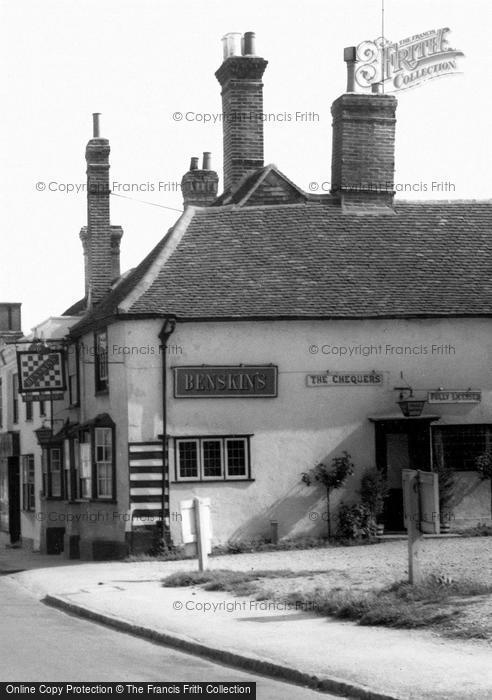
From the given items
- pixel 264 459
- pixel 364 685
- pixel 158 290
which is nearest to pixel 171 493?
pixel 264 459

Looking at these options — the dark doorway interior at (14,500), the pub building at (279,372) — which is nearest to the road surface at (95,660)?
the pub building at (279,372)

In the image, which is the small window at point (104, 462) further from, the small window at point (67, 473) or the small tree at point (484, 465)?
the small tree at point (484, 465)

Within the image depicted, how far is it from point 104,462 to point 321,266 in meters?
6.62

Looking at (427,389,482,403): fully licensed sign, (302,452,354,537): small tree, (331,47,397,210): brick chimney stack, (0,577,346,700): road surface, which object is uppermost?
(331,47,397,210): brick chimney stack

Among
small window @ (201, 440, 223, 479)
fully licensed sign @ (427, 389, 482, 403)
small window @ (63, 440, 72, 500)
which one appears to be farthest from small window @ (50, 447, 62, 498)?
fully licensed sign @ (427, 389, 482, 403)

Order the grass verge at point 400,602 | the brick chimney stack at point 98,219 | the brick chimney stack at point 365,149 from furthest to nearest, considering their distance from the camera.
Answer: the brick chimney stack at point 98,219, the brick chimney stack at point 365,149, the grass verge at point 400,602

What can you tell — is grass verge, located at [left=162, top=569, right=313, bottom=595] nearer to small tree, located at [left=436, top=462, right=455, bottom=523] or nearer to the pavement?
the pavement

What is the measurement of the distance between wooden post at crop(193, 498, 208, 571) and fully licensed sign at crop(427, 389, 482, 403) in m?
8.79

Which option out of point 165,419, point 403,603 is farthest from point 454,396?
point 403,603

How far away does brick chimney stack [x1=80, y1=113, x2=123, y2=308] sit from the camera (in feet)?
115

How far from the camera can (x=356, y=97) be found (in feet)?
104

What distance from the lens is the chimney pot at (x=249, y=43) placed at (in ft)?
108

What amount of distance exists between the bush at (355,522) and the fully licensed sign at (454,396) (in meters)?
2.92

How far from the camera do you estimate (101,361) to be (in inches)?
1198
